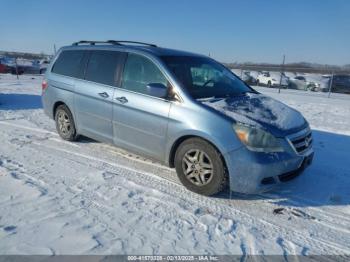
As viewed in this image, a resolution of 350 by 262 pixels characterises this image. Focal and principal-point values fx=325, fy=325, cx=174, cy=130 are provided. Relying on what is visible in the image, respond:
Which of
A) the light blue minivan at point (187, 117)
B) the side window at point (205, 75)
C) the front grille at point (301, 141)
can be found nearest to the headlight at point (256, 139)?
the light blue minivan at point (187, 117)

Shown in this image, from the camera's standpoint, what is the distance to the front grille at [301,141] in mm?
3888

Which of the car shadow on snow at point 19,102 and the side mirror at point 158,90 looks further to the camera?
the car shadow on snow at point 19,102

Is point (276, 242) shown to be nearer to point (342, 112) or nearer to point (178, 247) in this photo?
point (178, 247)

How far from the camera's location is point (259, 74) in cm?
2938

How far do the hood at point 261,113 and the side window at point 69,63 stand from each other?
2794 millimetres

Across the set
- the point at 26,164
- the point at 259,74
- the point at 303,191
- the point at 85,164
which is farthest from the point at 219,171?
the point at 259,74

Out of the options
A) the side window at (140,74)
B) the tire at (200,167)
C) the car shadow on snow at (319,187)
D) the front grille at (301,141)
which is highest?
the side window at (140,74)

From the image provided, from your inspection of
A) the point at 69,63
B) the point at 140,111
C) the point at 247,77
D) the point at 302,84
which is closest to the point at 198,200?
the point at 140,111

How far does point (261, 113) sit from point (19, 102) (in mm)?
8761

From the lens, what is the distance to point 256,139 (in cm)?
365

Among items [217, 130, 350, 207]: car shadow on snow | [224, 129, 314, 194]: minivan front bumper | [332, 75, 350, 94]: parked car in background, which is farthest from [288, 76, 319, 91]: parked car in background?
[224, 129, 314, 194]: minivan front bumper

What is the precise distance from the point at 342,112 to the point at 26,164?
973cm

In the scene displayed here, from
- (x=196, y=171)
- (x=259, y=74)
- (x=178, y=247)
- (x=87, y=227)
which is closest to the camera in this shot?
(x=178, y=247)

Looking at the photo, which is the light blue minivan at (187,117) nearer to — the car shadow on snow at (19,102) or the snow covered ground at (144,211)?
the snow covered ground at (144,211)
